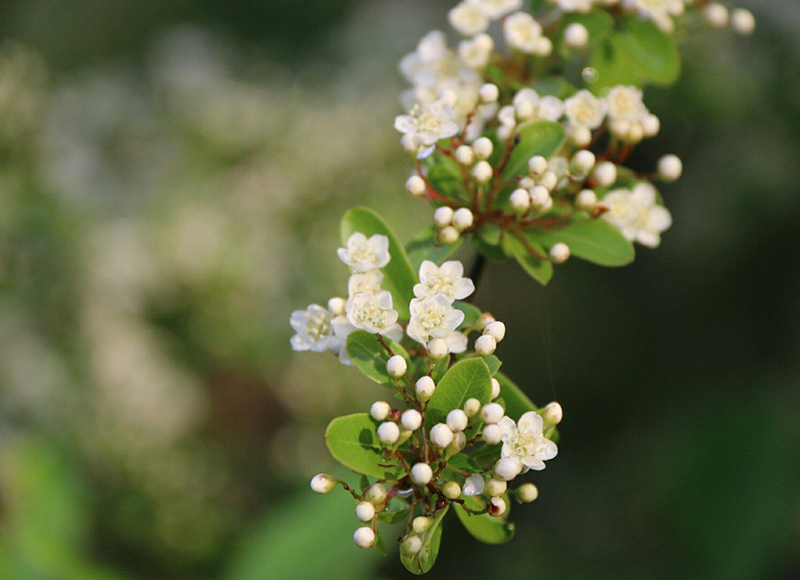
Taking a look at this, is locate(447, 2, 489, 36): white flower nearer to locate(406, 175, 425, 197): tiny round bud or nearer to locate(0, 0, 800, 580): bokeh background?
locate(406, 175, 425, 197): tiny round bud

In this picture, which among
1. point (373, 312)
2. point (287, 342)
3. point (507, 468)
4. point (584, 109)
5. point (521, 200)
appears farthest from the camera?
point (287, 342)

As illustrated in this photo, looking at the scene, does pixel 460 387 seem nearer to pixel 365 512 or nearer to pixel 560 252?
pixel 365 512

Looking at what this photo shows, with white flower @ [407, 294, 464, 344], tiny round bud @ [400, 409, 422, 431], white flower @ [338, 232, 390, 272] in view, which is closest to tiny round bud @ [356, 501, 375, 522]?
tiny round bud @ [400, 409, 422, 431]

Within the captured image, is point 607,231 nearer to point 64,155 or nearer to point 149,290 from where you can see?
point 149,290

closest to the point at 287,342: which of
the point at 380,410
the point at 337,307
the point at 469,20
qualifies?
the point at 469,20

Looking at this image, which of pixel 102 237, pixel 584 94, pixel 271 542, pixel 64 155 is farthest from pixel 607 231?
pixel 64 155
